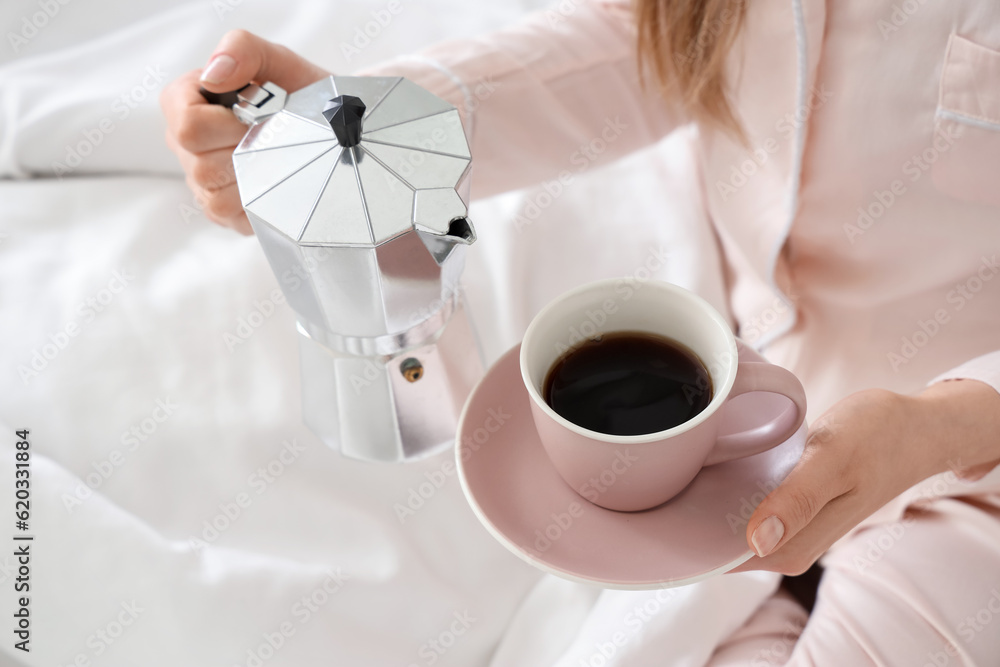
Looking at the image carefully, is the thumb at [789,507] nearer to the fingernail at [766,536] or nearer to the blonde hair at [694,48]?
the fingernail at [766,536]

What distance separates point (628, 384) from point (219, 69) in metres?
0.28

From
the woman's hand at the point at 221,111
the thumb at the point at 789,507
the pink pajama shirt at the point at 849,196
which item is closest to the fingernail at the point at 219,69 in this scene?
the woman's hand at the point at 221,111

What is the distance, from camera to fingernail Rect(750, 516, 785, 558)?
0.33 metres

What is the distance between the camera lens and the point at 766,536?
0.33m

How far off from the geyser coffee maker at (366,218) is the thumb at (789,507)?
18 centimetres

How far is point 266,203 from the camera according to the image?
0.33 metres

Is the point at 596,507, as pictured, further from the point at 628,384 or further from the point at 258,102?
the point at 258,102

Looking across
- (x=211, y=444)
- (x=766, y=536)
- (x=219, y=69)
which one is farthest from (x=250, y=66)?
(x=766, y=536)

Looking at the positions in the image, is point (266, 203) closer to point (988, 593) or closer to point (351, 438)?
point (351, 438)

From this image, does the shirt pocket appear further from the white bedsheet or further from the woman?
the white bedsheet

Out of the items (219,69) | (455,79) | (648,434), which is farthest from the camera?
(455,79)

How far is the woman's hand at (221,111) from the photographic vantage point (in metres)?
0.43

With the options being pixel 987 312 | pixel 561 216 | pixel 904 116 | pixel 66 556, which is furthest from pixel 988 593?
pixel 66 556

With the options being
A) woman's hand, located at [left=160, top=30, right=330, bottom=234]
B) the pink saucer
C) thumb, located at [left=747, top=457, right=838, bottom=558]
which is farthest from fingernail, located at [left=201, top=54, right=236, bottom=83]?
thumb, located at [left=747, top=457, right=838, bottom=558]
